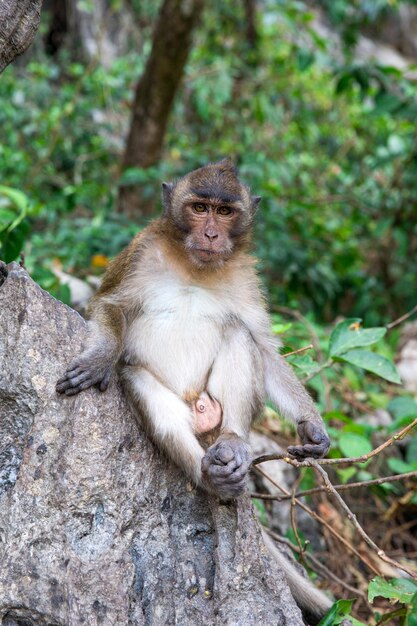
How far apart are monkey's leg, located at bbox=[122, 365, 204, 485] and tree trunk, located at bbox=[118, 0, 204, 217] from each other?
4573 mm

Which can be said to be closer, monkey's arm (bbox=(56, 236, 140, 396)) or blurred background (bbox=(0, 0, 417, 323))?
monkey's arm (bbox=(56, 236, 140, 396))

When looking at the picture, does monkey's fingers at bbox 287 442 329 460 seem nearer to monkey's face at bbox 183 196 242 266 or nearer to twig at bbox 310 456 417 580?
twig at bbox 310 456 417 580

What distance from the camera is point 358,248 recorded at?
9102 millimetres

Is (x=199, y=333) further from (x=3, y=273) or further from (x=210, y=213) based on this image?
(x=3, y=273)

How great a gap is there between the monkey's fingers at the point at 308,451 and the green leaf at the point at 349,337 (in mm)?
850

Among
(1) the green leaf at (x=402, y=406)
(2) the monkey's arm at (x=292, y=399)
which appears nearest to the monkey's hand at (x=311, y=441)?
(2) the monkey's arm at (x=292, y=399)

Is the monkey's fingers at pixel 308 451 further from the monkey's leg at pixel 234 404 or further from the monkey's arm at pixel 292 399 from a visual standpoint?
the monkey's leg at pixel 234 404

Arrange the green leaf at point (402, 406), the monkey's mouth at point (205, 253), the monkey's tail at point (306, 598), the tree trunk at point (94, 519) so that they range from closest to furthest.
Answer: the tree trunk at point (94, 519) < the monkey's tail at point (306, 598) < the monkey's mouth at point (205, 253) < the green leaf at point (402, 406)

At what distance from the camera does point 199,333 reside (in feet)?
11.0

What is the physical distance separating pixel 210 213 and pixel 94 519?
4.97 feet

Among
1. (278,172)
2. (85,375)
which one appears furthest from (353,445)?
(278,172)

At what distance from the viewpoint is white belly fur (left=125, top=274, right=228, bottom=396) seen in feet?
10.7

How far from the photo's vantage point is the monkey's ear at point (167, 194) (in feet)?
11.8

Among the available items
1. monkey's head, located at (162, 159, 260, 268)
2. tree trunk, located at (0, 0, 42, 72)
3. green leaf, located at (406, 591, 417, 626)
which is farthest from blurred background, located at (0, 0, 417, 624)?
tree trunk, located at (0, 0, 42, 72)
